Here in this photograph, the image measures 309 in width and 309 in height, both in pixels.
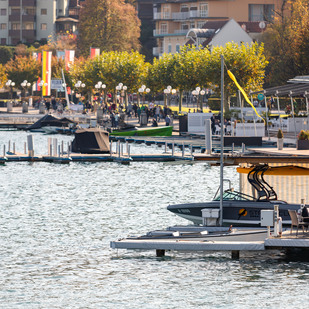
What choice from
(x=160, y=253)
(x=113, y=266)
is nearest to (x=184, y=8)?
(x=160, y=253)

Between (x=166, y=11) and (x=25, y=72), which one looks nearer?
(x=25, y=72)

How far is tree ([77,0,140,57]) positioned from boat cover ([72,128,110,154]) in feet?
325

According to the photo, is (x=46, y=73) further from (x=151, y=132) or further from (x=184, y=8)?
(x=184, y=8)

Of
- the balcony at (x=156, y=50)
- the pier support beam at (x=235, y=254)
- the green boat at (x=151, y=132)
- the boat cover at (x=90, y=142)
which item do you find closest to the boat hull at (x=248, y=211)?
the pier support beam at (x=235, y=254)

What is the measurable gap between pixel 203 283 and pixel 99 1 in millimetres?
139137

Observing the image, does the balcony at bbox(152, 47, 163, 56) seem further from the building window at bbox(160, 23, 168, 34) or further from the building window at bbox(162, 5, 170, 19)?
the building window at bbox(162, 5, 170, 19)

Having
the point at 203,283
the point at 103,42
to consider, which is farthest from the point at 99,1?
the point at 203,283

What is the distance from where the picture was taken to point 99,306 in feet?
86.2

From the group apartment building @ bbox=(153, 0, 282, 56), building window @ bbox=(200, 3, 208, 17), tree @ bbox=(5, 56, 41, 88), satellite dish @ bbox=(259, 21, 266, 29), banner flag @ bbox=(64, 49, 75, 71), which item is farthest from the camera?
building window @ bbox=(200, 3, 208, 17)

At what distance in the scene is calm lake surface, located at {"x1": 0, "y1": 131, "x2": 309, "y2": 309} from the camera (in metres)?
27.1

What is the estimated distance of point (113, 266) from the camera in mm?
30859

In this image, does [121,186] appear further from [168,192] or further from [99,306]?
[99,306]

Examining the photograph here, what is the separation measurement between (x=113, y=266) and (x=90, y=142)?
36.6 metres

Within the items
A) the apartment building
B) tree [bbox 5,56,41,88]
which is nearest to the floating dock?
the apartment building
